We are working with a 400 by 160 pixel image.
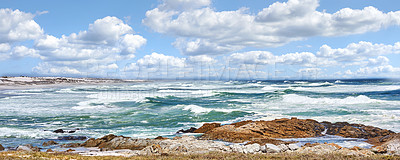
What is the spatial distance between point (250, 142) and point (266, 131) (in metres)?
4.11

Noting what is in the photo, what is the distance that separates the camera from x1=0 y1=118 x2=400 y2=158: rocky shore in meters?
14.3

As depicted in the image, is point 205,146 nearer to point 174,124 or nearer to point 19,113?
point 174,124

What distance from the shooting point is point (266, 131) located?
20750mm

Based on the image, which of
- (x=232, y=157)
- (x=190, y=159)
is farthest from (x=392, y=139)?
(x=190, y=159)

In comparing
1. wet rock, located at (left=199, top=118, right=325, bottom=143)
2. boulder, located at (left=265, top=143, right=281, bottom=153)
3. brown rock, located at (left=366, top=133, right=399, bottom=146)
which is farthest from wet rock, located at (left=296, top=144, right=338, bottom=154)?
wet rock, located at (left=199, top=118, right=325, bottom=143)

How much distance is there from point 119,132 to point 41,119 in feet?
35.2

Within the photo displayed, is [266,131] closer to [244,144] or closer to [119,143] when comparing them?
[244,144]

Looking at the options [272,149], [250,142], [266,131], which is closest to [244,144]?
[250,142]

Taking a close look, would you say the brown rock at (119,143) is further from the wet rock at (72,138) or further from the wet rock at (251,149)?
the wet rock at (251,149)

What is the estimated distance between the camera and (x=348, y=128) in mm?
20734

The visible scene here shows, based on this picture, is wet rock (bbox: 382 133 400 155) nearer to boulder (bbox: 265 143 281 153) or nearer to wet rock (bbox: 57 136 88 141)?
boulder (bbox: 265 143 281 153)

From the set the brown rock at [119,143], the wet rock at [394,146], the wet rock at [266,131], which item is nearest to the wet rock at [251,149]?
the wet rock at [266,131]

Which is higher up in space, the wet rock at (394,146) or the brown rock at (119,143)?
the wet rock at (394,146)

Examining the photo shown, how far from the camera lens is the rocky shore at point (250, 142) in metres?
14.3
